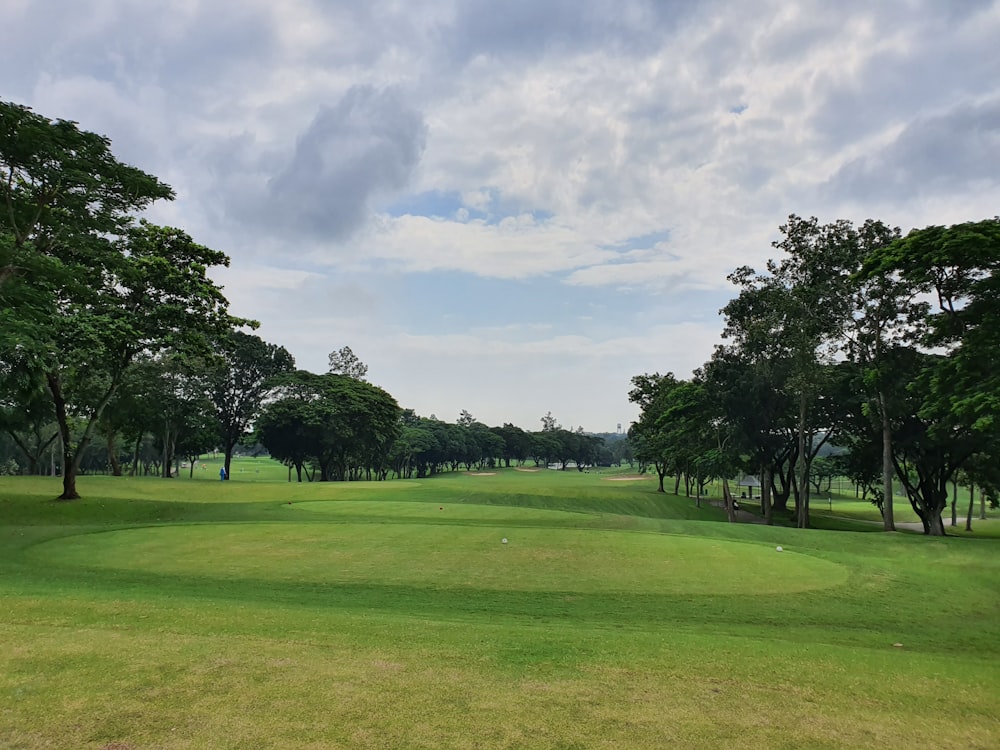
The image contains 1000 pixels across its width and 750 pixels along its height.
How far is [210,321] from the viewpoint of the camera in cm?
2970

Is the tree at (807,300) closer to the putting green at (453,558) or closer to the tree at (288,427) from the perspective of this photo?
the putting green at (453,558)

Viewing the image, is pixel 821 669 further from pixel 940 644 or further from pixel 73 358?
pixel 73 358

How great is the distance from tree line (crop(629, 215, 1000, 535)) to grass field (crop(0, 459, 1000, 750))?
33.6 feet

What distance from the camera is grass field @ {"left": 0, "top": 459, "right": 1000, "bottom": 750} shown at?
203 inches

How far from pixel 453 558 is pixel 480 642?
8.46 meters

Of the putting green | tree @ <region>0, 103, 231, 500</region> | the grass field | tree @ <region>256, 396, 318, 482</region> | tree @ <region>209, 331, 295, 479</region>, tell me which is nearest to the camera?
the grass field

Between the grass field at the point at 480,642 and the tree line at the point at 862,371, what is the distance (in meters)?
10.3

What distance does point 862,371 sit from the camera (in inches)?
1368

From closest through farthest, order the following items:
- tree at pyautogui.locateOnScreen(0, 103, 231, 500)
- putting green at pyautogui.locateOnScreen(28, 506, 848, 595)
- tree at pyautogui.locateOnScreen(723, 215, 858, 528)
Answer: putting green at pyautogui.locateOnScreen(28, 506, 848, 595) → tree at pyautogui.locateOnScreen(0, 103, 231, 500) → tree at pyautogui.locateOnScreen(723, 215, 858, 528)

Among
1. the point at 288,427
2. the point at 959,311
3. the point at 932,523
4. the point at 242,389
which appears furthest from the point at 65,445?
the point at 932,523

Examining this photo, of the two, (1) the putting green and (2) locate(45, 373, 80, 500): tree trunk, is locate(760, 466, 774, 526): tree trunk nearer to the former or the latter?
(1) the putting green

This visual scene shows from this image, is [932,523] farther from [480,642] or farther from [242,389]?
[242,389]

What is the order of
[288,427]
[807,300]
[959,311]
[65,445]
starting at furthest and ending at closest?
[288,427] → [807,300] → [65,445] → [959,311]

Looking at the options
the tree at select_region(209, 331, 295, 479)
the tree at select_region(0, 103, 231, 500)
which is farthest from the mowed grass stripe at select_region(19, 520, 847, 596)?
the tree at select_region(209, 331, 295, 479)
